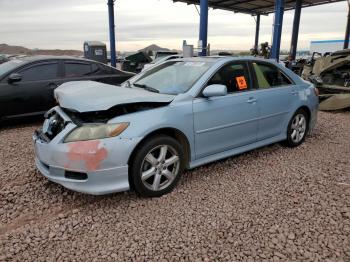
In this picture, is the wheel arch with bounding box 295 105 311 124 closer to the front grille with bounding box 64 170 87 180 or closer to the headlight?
the headlight

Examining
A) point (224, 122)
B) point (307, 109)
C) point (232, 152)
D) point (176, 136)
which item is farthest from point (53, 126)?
point (307, 109)

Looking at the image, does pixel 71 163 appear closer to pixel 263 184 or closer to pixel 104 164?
pixel 104 164

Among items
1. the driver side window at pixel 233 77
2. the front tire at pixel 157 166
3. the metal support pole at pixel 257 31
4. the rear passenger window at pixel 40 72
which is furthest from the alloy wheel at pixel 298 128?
the metal support pole at pixel 257 31

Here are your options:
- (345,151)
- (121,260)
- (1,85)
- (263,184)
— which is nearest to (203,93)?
(263,184)

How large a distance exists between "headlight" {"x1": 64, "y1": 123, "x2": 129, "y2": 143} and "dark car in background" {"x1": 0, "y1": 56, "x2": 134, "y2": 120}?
351 centimetres

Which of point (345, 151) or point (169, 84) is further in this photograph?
point (345, 151)

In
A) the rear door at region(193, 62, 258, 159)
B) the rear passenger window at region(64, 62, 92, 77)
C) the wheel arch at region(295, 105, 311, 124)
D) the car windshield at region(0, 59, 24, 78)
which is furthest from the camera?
the rear passenger window at region(64, 62, 92, 77)

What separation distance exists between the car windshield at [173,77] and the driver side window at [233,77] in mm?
174

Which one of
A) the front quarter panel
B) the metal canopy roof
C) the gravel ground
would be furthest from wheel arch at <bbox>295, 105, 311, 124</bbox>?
the metal canopy roof

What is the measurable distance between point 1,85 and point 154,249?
4.74 meters

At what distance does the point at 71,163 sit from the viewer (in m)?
2.98

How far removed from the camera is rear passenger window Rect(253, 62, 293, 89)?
449 cm

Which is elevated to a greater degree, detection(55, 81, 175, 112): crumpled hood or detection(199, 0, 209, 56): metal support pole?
detection(199, 0, 209, 56): metal support pole

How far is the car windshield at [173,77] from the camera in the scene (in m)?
3.85
